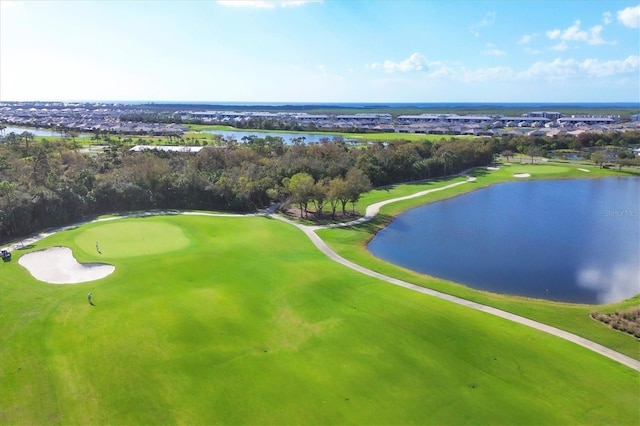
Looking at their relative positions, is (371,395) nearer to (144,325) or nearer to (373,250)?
(144,325)

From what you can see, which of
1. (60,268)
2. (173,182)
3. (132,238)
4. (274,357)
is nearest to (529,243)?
(274,357)

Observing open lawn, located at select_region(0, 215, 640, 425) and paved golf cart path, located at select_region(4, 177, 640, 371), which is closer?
open lawn, located at select_region(0, 215, 640, 425)

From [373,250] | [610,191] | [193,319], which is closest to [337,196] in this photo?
[373,250]

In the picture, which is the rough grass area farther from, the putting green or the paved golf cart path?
the putting green

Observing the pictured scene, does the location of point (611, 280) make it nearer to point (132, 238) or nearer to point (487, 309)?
point (487, 309)

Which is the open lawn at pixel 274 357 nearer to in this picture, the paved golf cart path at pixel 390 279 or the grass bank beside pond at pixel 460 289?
the paved golf cart path at pixel 390 279

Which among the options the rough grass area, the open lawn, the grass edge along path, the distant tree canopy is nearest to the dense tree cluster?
the distant tree canopy
